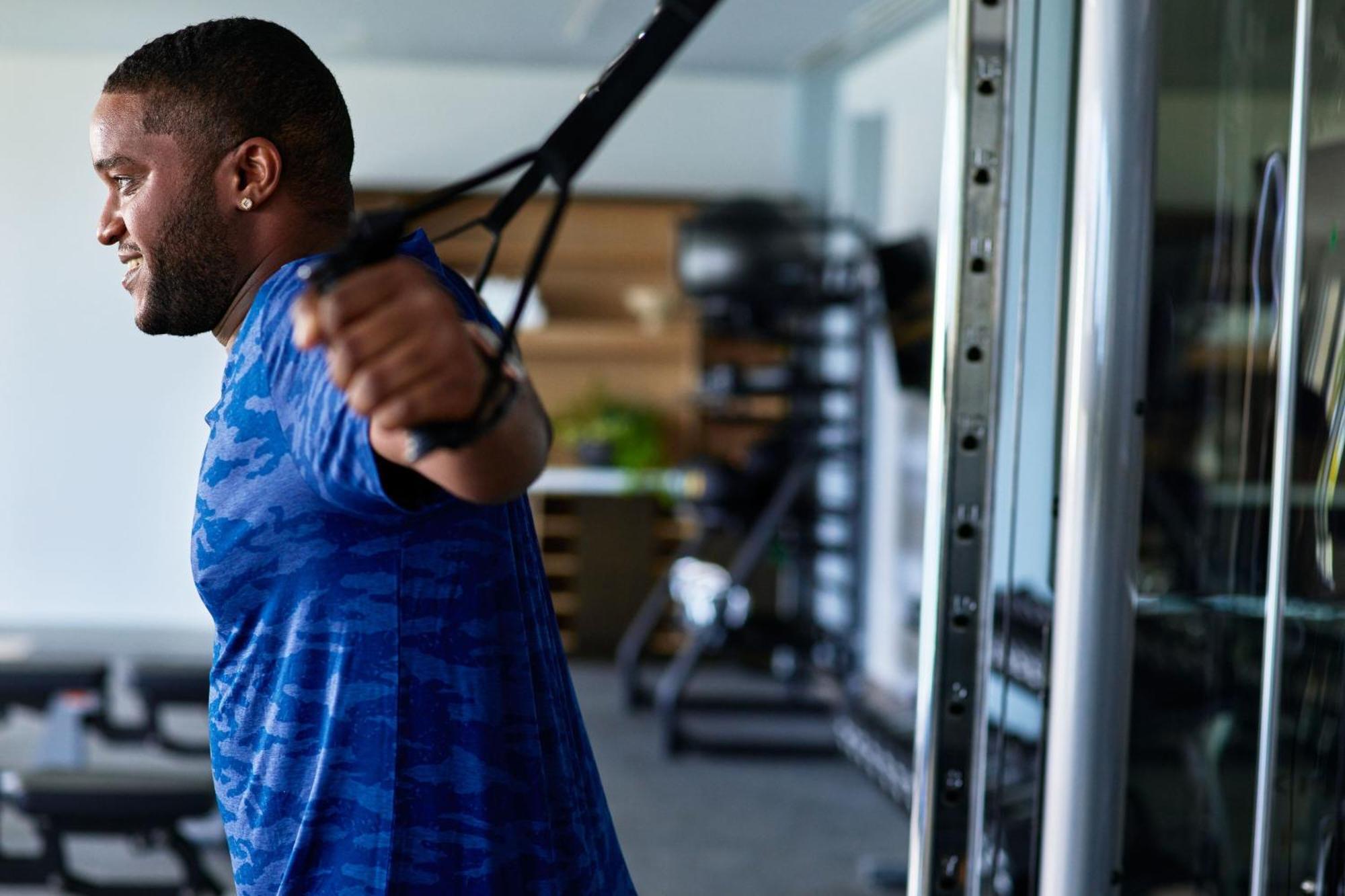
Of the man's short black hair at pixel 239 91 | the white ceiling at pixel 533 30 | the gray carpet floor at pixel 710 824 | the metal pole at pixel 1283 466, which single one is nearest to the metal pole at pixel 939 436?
the metal pole at pixel 1283 466

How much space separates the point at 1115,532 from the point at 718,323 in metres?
4.49

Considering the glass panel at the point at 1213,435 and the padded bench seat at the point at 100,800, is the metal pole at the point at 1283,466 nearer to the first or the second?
the glass panel at the point at 1213,435

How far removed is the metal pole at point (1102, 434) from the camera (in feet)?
3.96

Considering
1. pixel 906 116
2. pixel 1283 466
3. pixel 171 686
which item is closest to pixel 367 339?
pixel 1283 466

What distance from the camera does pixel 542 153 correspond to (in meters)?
0.73

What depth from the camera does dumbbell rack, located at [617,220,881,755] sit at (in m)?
5.05

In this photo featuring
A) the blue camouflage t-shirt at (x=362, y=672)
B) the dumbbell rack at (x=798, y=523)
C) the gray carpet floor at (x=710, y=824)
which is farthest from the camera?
the dumbbell rack at (x=798, y=523)

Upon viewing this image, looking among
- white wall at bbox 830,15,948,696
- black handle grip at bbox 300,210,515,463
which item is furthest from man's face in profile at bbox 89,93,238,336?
white wall at bbox 830,15,948,696

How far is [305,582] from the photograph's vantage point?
2.71ft

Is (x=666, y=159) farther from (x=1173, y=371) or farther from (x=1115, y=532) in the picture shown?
(x=1115, y=532)

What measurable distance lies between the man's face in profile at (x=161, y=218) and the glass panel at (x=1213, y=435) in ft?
3.58

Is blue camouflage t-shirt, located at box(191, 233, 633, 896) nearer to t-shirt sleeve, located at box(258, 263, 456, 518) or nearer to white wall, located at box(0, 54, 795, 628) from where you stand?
t-shirt sleeve, located at box(258, 263, 456, 518)

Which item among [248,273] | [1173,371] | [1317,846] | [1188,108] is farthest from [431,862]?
[1173,371]

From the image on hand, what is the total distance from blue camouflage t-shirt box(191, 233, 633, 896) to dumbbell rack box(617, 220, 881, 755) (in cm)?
382
